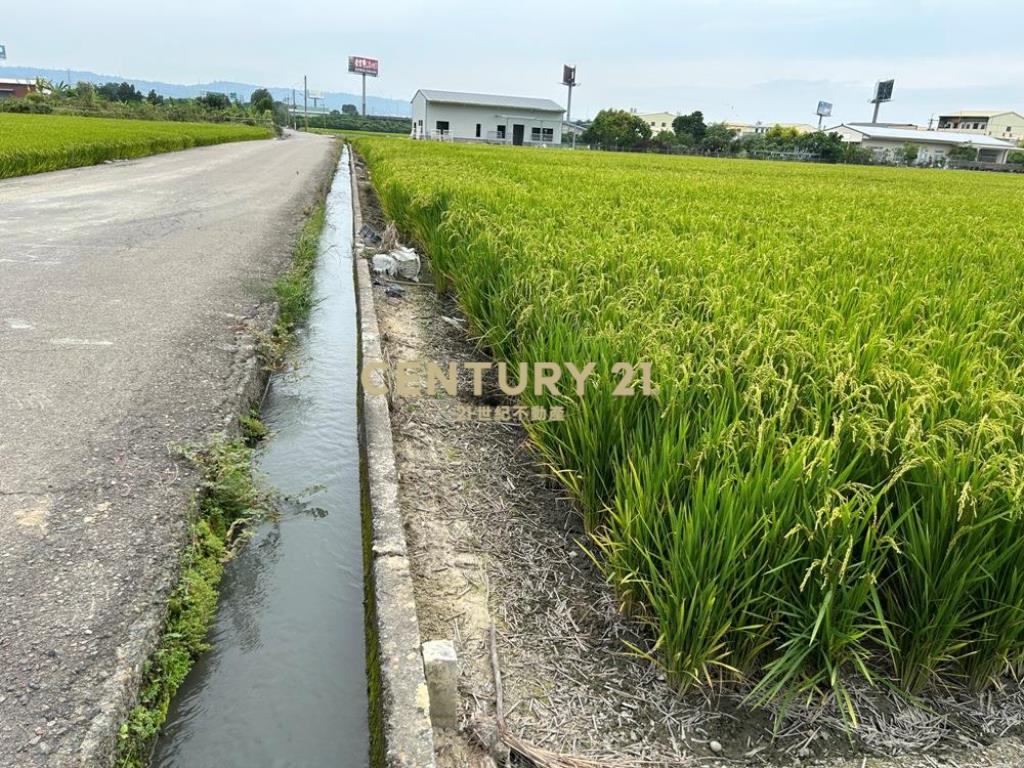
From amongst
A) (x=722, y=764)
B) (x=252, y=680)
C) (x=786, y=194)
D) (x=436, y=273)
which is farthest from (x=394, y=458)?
(x=786, y=194)

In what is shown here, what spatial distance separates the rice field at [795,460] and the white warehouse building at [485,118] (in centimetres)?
5274

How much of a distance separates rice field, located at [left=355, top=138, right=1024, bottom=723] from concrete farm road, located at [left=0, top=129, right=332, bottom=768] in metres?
1.50

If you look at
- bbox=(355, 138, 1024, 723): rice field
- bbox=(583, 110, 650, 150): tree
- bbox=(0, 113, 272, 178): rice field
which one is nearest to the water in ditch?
bbox=(355, 138, 1024, 723): rice field

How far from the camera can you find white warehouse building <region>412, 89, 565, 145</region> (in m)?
54.2

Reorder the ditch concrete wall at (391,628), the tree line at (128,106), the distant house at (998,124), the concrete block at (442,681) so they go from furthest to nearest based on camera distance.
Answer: the distant house at (998,124), the tree line at (128,106), the concrete block at (442,681), the ditch concrete wall at (391,628)

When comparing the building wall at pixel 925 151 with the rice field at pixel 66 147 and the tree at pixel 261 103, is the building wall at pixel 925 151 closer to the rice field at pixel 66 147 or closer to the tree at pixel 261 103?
the tree at pixel 261 103

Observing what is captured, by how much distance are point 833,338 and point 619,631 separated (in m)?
1.58

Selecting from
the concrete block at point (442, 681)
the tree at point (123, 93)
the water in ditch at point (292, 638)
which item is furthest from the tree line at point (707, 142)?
the concrete block at point (442, 681)

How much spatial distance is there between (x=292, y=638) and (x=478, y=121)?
188 ft

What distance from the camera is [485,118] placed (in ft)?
182

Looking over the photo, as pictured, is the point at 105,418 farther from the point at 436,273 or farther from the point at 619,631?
the point at 436,273

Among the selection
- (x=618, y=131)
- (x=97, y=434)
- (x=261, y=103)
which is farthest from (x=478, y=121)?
(x=97, y=434)

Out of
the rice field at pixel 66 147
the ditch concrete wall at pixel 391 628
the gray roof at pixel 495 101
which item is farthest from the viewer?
the gray roof at pixel 495 101

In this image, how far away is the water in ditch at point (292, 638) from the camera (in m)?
1.99
